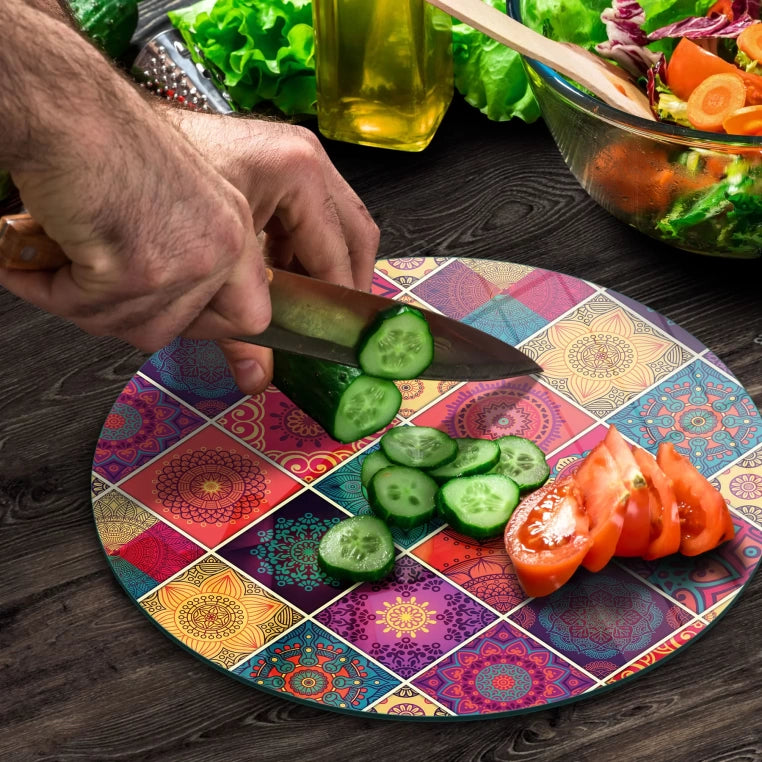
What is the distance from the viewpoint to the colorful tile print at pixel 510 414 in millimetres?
2244

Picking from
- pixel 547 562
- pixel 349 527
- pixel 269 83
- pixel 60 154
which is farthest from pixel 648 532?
pixel 269 83

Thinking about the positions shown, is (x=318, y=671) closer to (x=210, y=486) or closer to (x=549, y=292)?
(x=210, y=486)

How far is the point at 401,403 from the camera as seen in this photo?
2277 millimetres

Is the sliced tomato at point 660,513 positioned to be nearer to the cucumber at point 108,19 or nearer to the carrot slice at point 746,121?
the carrot slice at point 746,121

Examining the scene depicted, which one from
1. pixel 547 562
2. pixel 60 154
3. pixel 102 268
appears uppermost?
pixel 60 154

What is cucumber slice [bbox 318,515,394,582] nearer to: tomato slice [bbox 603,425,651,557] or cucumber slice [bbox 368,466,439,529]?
cucumber slice [bbox 368,466,439,529]

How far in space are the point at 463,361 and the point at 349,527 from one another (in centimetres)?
42

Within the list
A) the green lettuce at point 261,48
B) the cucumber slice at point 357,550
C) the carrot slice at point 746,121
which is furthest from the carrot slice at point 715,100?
the cucumber slice at point 357,550

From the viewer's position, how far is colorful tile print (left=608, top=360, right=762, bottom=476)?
216 centimetres

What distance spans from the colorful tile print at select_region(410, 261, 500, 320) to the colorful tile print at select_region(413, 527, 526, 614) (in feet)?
1.96

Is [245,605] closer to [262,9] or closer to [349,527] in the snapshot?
[349,527]

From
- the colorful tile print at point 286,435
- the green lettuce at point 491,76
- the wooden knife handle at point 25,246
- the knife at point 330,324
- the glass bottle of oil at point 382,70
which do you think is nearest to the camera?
the wooden knife handle at point 25,246

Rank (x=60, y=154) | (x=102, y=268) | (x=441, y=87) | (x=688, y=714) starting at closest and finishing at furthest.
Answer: (x=60, y=154) → (x=102, y=268) → (x=688, y=714) → (x=441, y=87)

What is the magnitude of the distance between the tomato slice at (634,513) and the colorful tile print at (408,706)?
0.41m
